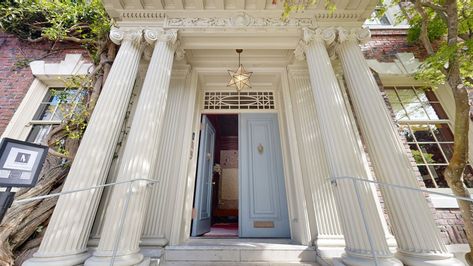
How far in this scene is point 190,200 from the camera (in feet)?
9.94

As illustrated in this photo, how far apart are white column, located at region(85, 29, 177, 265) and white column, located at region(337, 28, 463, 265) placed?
2587 millimetres

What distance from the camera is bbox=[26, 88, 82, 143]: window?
3428mm

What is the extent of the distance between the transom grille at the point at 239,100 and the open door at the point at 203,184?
0.41 m

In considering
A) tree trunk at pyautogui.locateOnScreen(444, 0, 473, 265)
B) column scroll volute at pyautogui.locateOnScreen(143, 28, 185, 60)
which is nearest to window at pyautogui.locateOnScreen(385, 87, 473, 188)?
tree trunk at pyautogui.locateOnScreen(444, 0, 473, 265)

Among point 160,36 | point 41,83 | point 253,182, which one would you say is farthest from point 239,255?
point 41,83

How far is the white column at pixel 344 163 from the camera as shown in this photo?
179cm

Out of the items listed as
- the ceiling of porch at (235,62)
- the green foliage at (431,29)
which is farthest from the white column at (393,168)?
the green foliage at (431,29)

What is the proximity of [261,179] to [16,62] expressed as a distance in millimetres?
5284

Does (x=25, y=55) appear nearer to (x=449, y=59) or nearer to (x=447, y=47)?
(x=447, y=47)

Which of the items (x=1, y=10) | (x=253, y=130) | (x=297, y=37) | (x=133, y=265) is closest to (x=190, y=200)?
(x=133, y=265)

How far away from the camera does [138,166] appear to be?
6.83ft

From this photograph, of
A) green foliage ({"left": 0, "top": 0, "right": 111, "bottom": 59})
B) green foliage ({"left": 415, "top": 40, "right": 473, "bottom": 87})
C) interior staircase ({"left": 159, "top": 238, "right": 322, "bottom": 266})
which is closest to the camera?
interior staircase ({"left": 159, "top": 238, "right": 322, "bottom": 266})

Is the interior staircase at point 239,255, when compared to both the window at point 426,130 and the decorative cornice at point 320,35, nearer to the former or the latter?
the window at point 426,130

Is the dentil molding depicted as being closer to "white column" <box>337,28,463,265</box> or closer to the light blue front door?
"white column" <box>337,28,463,265</box>
